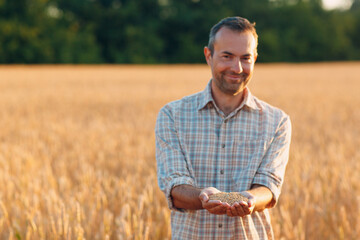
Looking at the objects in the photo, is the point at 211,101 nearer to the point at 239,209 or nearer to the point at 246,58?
the point at 246,58

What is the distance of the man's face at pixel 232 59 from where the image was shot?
164cm

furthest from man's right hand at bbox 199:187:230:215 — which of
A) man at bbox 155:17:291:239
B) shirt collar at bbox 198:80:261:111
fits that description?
shirt collar at bbox 198:80:261:111

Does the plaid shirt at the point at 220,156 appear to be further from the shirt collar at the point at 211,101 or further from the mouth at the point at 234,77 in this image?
the mouth at the point at 234,77

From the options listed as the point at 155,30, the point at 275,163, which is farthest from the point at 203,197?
the point at 155,30

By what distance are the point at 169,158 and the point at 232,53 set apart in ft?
1.52

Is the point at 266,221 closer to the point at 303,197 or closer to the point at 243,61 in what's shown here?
the point at 243,61

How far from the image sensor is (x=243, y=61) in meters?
1.67

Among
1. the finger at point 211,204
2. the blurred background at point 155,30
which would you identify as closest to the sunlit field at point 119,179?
the finger at point 211,204

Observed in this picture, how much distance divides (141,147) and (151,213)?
1.95 metres

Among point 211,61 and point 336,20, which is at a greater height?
point 336,20

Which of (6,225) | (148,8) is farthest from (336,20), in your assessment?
(6,225)

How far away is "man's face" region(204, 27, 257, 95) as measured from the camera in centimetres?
164

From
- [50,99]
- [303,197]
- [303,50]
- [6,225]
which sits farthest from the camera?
[303,50]

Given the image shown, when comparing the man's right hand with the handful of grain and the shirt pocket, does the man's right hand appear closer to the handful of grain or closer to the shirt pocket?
the handful of grain
